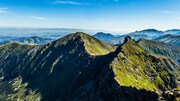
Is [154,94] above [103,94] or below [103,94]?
above

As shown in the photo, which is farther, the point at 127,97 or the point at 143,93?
the point at 127,97

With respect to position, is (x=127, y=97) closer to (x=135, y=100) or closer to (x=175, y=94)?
(x=135, y=100)

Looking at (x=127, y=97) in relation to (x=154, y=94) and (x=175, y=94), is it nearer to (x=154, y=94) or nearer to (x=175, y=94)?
(x=154, y=94)

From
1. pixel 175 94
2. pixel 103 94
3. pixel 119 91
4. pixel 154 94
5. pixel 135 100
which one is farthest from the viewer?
pixel 103 94

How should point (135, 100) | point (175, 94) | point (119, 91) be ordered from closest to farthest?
point (175, 94), point (135, 100), point (119, 91)

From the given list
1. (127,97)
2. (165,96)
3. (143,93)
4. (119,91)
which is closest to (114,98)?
(119,91)

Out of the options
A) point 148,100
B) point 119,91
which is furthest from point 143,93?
point 119,91

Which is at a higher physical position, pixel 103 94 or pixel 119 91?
pixel 119 91

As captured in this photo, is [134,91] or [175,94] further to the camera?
[134,91]

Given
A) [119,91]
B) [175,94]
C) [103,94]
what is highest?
[175,94]
